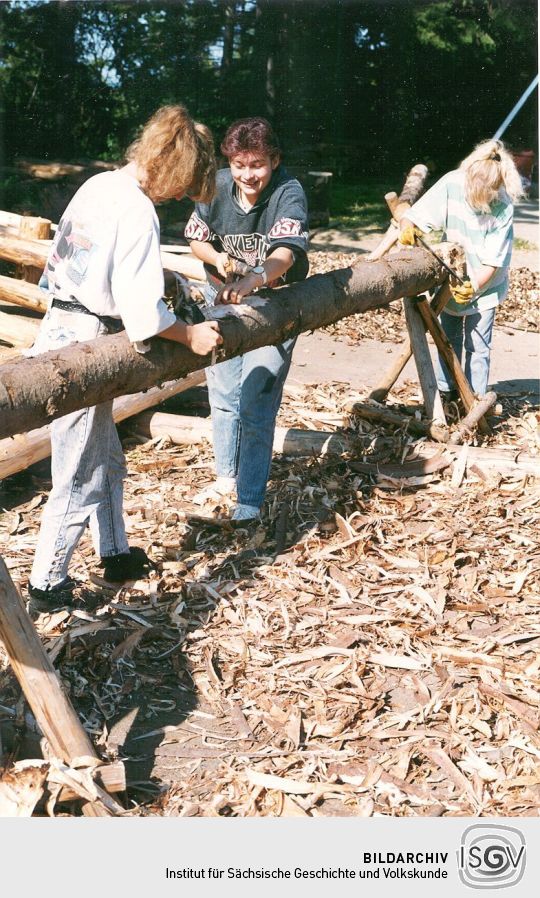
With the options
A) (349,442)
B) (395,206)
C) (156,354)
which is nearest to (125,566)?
(156,354)

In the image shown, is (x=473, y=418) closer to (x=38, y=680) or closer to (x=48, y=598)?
(x=48, y=598)

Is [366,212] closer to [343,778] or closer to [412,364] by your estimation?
[412,364]

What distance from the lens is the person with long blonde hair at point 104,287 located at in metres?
3.20

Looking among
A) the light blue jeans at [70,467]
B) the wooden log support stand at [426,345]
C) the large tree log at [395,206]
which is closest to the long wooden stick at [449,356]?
the wooden log support stand at [426,345]

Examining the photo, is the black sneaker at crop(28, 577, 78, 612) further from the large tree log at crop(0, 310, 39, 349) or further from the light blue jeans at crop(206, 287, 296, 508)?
the large tree log at crop(0, 310, 39, 349)

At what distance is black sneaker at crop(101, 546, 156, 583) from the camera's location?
13.6 feet

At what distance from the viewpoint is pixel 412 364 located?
7.73m

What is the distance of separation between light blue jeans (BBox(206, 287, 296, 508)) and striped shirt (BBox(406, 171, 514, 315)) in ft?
5.02

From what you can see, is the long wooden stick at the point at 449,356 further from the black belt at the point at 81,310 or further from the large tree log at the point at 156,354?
the black belt at the point at 81,310

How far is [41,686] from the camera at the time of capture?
2.74 meters

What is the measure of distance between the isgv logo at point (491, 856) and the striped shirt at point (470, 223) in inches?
145

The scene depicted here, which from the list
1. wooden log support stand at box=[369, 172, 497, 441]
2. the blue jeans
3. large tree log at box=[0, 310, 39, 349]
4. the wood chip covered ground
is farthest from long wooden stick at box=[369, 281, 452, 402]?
large tree log at box=[0, 310, 39, 349]

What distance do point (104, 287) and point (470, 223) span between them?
2.93 meters

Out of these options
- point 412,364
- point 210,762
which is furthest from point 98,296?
point 412,364
